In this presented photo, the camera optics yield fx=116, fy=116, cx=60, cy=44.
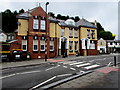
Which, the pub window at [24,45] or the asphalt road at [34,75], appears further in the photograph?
the pub window at [24,45]

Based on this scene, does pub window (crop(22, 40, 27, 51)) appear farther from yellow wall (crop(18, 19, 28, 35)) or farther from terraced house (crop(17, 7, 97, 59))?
yellow wall (crop(18, 19, 28, 35))

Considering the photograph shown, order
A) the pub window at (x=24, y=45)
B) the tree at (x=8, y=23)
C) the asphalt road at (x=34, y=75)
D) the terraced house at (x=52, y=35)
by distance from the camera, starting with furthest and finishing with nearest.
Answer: the tree at (x=8, y=23) → the terraced house at (x=52, y=35) → the pub window at (x=24, y=45) → the asphalt road at (x=34, y=75)

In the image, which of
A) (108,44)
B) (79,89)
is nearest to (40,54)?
(79,89)

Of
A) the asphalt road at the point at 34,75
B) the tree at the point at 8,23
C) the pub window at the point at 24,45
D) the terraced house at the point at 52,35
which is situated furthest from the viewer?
the tree at the point at 8,23

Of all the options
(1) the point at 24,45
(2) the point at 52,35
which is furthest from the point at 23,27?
(2) the point at 52,35

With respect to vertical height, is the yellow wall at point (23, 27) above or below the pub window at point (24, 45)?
above

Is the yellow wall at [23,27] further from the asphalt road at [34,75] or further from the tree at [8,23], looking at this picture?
the tree at [8,23]

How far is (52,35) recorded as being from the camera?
24.4 metres

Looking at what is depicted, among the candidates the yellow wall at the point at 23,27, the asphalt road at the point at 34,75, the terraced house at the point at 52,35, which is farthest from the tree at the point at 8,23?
the asphalt road at the point at 34,75

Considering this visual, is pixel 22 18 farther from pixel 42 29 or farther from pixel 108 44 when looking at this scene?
pixel 108 44

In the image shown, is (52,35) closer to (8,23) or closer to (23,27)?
(23,27)

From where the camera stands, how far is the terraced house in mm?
21688

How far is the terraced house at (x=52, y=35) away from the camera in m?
21.7

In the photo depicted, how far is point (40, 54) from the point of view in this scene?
22547 millimetres
